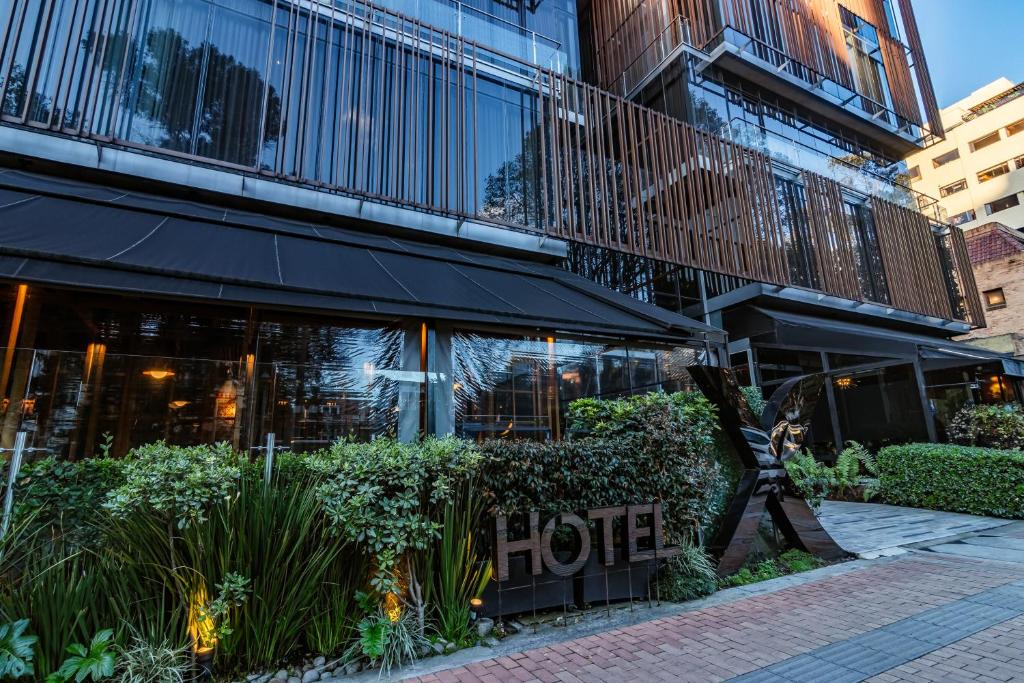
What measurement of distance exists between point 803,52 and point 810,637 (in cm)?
1677

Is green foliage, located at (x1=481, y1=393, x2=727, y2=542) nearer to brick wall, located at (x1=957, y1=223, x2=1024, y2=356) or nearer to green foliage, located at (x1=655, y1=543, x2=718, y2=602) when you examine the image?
green foliage, located at (x1=655, y1=543, x2=718, y2=602)

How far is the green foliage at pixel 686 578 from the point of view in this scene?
16.4ft

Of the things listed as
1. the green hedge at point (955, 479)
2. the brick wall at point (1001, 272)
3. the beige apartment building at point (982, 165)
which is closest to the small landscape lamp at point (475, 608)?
the green hedge at point (955, 479)

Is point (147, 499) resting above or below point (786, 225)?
below

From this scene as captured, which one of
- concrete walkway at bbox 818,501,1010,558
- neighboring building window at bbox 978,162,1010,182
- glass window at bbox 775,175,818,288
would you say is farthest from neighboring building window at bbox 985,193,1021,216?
concrete walkway at bbox 818,501,1010,558

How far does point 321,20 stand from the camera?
28.9ft

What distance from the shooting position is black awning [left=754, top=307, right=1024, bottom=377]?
38.2ft

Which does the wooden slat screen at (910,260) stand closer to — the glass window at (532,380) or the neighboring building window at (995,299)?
the neighboring building window at (995,299)

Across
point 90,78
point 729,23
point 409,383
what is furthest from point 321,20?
point 729,23

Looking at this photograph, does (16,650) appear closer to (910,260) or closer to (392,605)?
(392,605)

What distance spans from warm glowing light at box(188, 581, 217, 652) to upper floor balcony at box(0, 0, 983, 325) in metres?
6.04

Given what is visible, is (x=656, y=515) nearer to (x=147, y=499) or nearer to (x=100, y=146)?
(x=147, y=499)

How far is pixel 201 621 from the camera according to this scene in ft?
11.1

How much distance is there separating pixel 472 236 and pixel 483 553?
625cm
